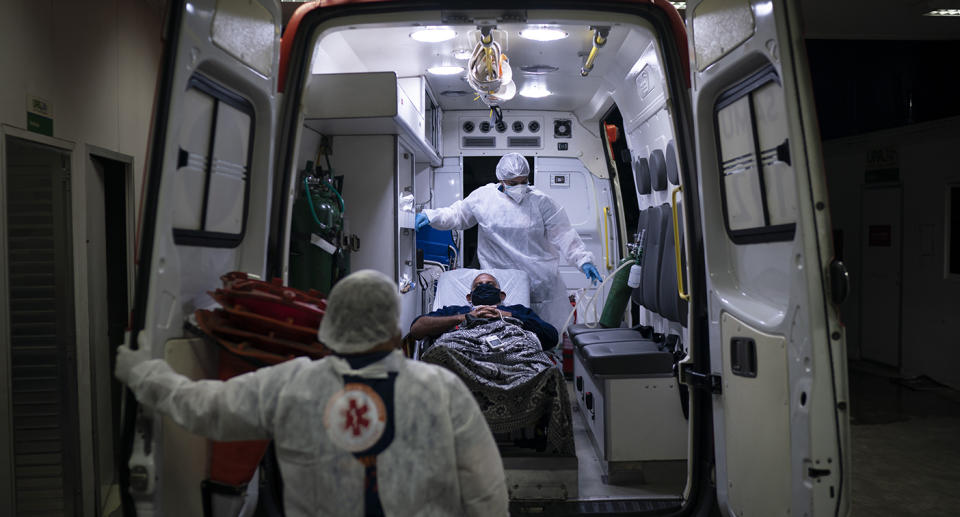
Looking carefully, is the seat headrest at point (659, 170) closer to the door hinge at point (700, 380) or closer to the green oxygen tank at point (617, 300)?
the green oxygen tank at point (617, 300)

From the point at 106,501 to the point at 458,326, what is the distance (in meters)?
2.32

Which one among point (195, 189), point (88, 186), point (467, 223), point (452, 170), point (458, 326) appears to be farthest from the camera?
point (452, 170)

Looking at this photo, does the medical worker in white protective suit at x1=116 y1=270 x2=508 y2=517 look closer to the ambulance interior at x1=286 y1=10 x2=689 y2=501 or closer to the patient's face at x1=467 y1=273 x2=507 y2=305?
the ambulance interior at x1=286 y1=10 x2=689 y2=501

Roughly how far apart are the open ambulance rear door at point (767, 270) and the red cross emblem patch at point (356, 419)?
134cm

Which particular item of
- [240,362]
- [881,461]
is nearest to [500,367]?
[240,362]

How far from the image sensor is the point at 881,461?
4555mm

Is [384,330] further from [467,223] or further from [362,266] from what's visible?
[467,223]

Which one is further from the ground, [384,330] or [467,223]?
[467,223]

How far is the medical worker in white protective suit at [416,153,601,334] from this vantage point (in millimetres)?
6270

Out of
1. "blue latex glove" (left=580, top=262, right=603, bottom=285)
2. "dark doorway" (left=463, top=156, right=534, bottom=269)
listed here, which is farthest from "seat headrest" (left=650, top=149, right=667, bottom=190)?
"dark doorway" (left=463, top=156, right=534, bottom=269)

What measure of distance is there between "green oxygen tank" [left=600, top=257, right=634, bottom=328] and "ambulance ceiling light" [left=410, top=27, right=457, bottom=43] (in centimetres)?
227

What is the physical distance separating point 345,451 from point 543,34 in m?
3.69

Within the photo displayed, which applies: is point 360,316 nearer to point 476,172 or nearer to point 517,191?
point 517,191

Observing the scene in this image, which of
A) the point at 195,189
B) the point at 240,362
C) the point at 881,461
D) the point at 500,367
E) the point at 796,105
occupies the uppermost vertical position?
the point at 796,105
